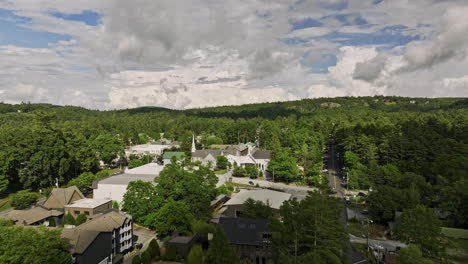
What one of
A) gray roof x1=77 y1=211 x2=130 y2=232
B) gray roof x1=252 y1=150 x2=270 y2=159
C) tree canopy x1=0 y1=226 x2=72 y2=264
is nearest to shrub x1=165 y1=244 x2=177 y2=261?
gray roof x1=77 y1=211 x2=130 y2=232

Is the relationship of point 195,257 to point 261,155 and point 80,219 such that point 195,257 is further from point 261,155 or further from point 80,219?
point 261,155

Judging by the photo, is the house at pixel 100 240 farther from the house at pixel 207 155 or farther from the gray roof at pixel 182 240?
the house at pixel 207 155

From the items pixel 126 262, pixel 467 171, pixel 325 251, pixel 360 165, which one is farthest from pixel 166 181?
pixel 467 171

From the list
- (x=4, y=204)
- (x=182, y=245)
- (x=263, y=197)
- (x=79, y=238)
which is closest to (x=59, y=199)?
(x=4, y=204)

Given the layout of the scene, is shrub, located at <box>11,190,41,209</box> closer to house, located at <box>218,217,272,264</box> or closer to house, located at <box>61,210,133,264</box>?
house, located at <box>61,210,133,264</box>

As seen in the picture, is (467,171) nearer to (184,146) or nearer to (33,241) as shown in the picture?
(33,241)
